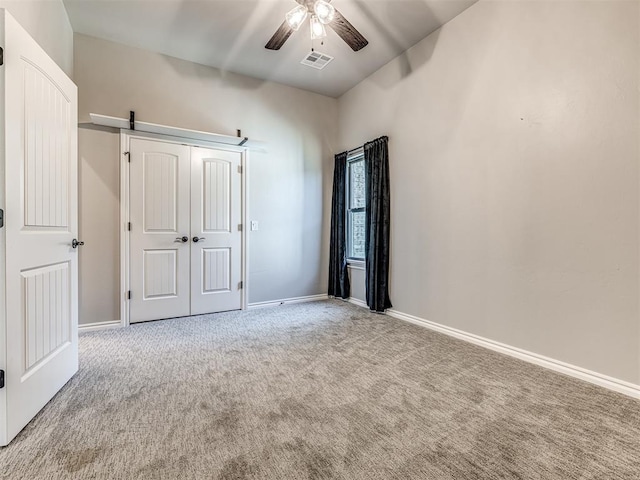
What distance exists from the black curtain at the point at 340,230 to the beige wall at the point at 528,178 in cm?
106

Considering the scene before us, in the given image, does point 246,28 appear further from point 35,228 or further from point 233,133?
point 35,228

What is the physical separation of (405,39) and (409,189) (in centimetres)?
161

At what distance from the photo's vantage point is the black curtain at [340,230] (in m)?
4.46

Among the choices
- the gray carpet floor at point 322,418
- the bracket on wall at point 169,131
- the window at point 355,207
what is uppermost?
the bracket on wall at point 169,131

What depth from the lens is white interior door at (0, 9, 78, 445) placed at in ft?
4.93

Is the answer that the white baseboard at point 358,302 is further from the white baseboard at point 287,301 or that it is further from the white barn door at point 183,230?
the white barn door at point 183,230

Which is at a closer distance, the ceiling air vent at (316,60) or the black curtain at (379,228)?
the ceiling air vent at (316,60)

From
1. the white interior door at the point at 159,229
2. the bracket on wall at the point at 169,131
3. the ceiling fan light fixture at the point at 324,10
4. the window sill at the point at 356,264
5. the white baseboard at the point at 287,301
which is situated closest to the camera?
the ceiling fan light fixture at the point at 324,10

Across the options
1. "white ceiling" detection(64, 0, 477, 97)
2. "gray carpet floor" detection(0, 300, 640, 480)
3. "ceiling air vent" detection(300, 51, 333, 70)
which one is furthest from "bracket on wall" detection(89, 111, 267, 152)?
"gray carpet floor" detection(0, 300, 640, 480)

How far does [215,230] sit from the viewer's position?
382 cm

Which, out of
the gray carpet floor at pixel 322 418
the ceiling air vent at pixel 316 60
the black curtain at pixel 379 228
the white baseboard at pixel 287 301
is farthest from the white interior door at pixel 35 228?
the black curtain at pixel 379 228

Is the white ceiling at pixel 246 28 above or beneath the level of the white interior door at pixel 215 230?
above

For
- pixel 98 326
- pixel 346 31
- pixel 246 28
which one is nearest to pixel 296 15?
pixel 346 31

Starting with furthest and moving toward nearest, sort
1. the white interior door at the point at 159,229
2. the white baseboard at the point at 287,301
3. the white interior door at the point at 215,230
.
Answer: the white baseboard at the point at 287,301 < the white interior door at the point at 215,230 < the white interior door at the point at 159,229
